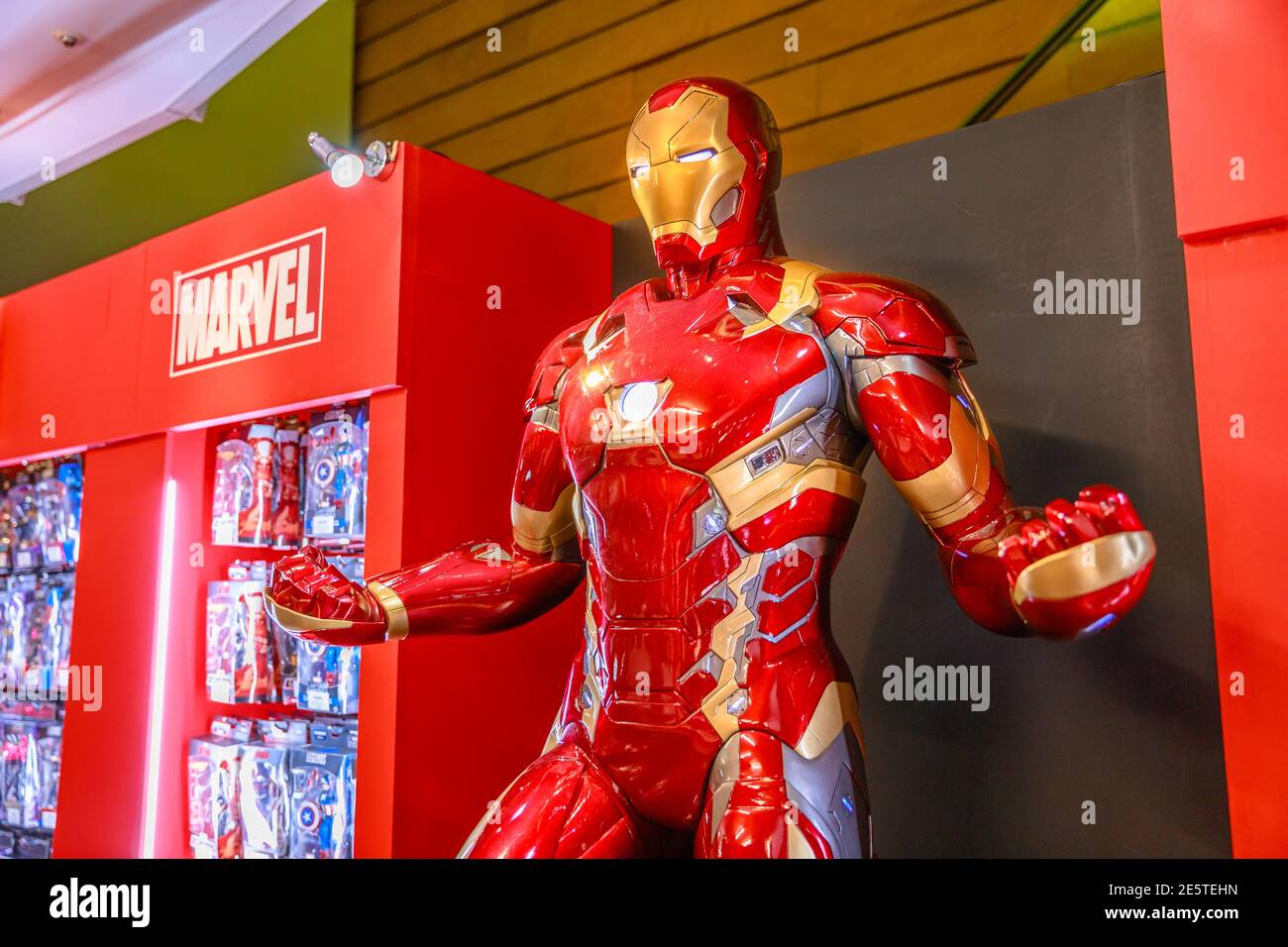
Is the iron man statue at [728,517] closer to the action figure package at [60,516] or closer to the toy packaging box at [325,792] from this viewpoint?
the toy packaging box at [325,792]

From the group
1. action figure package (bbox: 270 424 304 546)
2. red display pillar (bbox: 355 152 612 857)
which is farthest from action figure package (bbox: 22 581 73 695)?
red display pillar (bbox: 355 152 612 857)

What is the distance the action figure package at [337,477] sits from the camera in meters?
2.56

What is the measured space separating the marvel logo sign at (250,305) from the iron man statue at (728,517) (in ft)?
3.11

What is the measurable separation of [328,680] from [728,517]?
1.44 meters

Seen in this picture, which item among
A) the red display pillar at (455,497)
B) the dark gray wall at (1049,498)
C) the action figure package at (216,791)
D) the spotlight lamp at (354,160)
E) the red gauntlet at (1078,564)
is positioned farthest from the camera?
the action figure package at (216,791)

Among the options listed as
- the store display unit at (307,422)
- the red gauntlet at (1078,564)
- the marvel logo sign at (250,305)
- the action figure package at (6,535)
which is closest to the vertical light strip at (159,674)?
the store display unit at (307,422)

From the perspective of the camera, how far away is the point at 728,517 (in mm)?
1491

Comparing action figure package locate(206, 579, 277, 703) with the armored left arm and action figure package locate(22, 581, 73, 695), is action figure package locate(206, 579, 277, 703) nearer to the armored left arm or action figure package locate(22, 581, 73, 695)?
action figure package locate(22, 581, 73, 695)

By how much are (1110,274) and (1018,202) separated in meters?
0.26

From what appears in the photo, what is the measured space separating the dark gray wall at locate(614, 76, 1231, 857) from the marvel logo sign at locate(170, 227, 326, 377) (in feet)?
4.19

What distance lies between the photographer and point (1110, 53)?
2180mm

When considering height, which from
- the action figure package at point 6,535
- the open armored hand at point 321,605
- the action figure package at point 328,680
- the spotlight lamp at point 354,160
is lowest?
the action figure package at point 328,680

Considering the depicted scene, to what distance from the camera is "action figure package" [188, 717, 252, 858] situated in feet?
8.70

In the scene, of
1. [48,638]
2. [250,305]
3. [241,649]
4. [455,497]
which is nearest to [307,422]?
[250,305]
